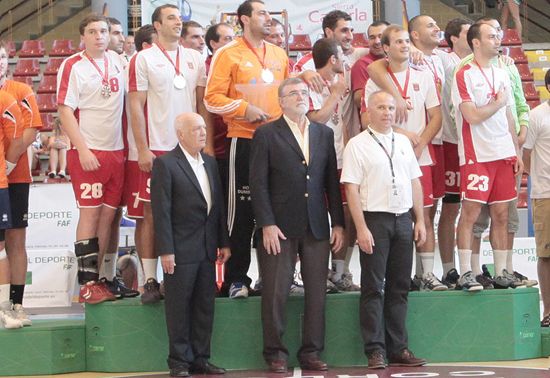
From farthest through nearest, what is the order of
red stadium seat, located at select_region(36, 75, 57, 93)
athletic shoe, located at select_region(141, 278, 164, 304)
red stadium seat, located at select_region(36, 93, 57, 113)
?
red stadium seat, located at select_region(36, 75, 57, 93) < red stadium seat, located at select_region(36, 93, 57, 113) < athletic shoe, located at select_region(141, 278, 164, 304)

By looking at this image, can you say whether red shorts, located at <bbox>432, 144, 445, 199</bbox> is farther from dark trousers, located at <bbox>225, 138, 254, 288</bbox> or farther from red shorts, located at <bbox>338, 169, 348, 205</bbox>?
dark trousers, located at <bbox>225, 138, 254, 288</bbox>

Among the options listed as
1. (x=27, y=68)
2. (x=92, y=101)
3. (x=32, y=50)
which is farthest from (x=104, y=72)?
(x=32, y=50)

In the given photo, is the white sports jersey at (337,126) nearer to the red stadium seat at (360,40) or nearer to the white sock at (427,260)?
the white sock at (427,260)

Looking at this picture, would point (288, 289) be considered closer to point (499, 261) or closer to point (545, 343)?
point (499, 261)

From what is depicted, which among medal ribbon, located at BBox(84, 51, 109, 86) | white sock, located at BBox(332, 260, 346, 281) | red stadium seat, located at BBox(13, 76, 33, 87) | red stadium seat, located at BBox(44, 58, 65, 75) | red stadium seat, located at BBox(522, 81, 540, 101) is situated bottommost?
white sock, located at BBox(332, 260, 346, 281)

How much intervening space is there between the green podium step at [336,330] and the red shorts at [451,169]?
33.0 inches

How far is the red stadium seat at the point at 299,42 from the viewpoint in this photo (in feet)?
52.3

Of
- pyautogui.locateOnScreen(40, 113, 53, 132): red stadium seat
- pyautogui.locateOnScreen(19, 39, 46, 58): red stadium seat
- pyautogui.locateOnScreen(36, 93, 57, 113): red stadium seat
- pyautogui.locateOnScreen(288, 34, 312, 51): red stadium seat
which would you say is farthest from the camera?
pyautogui.locateOnScreen(19, 39, 46, 58): red stadium seat

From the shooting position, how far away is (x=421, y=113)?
677cm

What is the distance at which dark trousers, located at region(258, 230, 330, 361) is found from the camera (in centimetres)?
625

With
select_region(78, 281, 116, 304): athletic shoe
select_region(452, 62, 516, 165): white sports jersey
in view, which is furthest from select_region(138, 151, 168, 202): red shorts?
select_region(452, 62, 516, 165): white sports jersey

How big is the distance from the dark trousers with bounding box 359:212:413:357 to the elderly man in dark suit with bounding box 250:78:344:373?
0.25m

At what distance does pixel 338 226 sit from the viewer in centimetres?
643

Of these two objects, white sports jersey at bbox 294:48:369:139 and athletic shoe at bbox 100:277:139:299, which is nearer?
athletic shoe at bbox 100:277:139:299
